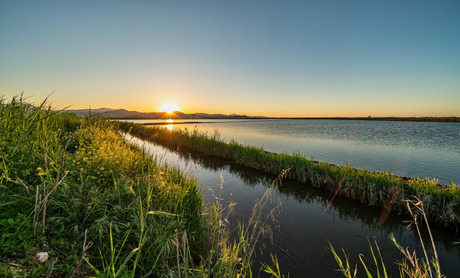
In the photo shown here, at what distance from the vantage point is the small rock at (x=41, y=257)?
2748 mm

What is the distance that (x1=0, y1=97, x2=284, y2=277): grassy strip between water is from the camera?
267cm

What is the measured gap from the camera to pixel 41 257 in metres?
2.78

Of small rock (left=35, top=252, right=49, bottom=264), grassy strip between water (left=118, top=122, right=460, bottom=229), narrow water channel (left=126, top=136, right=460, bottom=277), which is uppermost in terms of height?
small rock (left=35, top=252, right=49, bottom=264)

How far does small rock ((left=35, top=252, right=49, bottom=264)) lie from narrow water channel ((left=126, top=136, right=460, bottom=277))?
2695 mm

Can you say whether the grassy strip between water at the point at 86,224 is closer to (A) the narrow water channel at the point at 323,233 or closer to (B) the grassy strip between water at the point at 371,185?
(A) the narrow water channel at the point at 323,233

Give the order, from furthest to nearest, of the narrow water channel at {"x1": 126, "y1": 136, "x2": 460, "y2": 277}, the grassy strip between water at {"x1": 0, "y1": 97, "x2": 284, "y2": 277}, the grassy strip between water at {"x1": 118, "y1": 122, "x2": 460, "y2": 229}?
the grassy strip between water at {"x1": 118, "y1": 122, "x2": 460, "y2": 229}
the narrow water channel at {"x1": 126, "y1": 136, "x2": 460, "y2": 277}
the grassy strip between water at {"x1": 0, "y1": 97, "x2": 284, "y2": 277}

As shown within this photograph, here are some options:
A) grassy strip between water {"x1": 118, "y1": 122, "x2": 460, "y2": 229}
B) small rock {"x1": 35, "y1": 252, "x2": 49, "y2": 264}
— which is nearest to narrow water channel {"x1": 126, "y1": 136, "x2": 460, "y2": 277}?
grassy strip between water {"x1": 118, "y1": 122, "x2": 460, "y2": 229}

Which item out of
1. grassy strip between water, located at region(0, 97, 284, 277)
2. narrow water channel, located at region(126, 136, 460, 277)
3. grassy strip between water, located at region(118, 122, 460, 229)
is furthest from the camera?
grassy strip between water, located at region(118, 122, 460, 229)

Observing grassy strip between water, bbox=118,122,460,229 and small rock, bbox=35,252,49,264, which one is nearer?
small rock, bbox=35,252,49,264

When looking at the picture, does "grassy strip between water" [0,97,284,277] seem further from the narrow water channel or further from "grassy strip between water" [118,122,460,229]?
"grassy strip between water" [118,122,460,229]

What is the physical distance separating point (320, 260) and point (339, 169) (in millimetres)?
6780

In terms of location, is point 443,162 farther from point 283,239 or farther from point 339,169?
point 283,239

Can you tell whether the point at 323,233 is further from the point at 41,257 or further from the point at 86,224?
the point at 41,257

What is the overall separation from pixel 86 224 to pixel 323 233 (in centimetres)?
718
